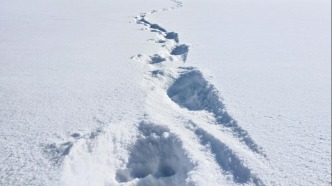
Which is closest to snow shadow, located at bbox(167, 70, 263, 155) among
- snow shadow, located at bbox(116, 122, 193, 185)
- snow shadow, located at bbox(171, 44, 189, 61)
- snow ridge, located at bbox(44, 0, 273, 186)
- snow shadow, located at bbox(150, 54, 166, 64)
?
snow ridge, located at bbox(44, 0, 273, 186)

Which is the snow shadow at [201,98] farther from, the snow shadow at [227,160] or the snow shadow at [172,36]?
the snow shadow at [172,36]

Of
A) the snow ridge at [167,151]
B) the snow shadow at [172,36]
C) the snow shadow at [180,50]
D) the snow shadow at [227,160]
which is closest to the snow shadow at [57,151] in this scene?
the snow ridge at [167,151]

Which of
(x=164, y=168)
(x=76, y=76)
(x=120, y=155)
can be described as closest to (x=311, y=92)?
(x=164, y=168)

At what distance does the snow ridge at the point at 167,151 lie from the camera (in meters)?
2.23

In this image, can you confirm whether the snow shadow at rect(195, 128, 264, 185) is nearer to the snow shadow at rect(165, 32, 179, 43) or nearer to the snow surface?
the snow surface

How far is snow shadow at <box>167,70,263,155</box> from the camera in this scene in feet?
8.67

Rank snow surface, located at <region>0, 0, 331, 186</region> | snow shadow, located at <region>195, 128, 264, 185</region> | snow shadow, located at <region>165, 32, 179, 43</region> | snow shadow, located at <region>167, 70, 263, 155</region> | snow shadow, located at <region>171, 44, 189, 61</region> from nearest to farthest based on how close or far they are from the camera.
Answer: snow shadow, located at <region>195, 128, 264, 185</region> < snow surface, located at <region>0, 0, 331, 186</region> < snow shadow, located at <region>167, 70, 263, 155</region> < snow shadow, located at <region>171, 44, 189, 61</region> < snow shadow, located at <region>165, 32, 179, 43</region>

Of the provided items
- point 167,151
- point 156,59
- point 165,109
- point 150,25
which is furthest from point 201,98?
point 150,25

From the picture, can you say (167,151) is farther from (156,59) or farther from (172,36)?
(172,36)

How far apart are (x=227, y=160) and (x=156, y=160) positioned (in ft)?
1.59

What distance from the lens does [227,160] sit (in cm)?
235

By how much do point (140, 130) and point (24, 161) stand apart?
0.76 m

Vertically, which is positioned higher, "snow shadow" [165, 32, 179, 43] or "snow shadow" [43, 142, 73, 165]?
"snow shadow" [43, 142, 73, 165]

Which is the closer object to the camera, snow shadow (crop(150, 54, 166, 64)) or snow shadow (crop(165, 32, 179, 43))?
snow shadow (crop(150, 54, 166, 64))
